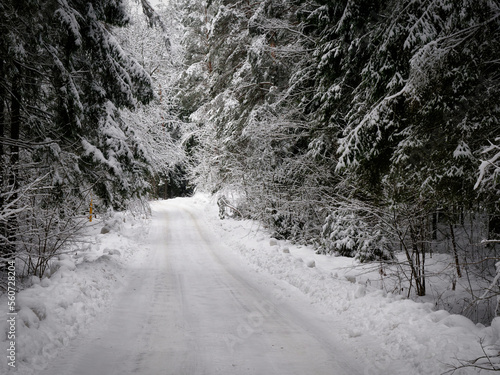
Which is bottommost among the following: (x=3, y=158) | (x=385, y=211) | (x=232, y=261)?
(x=232, y=261)

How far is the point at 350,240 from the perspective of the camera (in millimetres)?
9555

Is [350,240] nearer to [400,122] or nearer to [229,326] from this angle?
[400,122]

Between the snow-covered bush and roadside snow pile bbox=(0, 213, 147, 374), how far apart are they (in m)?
6.29

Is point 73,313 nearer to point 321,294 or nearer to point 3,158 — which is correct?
point 3,158

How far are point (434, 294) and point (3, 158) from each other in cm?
992

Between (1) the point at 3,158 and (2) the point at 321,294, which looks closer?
(1) the point at 3,158

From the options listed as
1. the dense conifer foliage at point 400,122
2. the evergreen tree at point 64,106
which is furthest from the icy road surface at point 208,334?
the evergreen tree at point 64,106

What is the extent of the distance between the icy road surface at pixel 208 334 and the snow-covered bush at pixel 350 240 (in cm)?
245

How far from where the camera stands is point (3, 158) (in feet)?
20.4

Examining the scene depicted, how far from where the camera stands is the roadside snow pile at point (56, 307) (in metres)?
3.93

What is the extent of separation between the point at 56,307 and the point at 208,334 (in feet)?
8.51

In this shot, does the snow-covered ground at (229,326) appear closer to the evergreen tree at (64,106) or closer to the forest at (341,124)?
the forest at (341,124)

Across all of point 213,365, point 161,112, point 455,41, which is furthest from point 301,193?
point 161,112

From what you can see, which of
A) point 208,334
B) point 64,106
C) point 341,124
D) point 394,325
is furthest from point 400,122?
point 64,106
